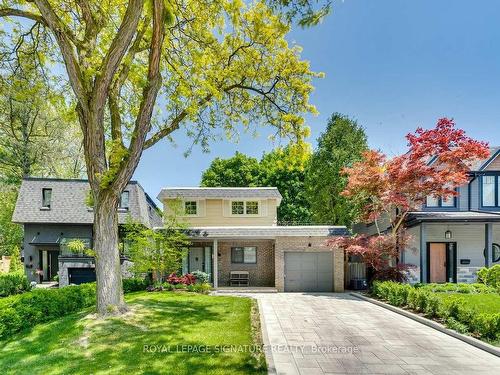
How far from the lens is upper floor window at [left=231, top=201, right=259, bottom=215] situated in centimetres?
1877

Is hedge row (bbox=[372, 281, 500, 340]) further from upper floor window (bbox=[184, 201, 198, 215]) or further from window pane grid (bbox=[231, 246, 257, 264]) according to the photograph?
upper floor window (bbox=[184, 201, 198, 215])

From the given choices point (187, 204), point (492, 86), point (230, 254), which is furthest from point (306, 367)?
point (492, 86)

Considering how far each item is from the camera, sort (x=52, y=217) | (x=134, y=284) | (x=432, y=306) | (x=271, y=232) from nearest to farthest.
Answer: (x=432, y=306) → (x=134, y=284) → (x=271, y=232) → (x=52, y=217)

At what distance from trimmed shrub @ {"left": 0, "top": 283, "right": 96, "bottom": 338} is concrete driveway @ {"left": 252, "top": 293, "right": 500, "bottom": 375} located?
6.07 meters

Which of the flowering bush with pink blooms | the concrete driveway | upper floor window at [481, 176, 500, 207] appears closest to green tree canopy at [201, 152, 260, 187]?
the flowering bush with pink blooms

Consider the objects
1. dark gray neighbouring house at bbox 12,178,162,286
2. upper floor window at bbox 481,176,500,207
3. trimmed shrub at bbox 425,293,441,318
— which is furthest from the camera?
dark gray neighbouring house at bbox 12,178,162,286

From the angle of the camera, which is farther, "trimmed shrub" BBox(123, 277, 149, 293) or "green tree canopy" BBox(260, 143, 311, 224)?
"green tree canopy" BBox(260, 143, 311, 224)

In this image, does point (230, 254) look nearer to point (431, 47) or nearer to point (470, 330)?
point (470, 330)

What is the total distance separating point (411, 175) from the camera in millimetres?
13508

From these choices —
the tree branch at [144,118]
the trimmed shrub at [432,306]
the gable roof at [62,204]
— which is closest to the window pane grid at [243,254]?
the gable roof at [62,204]

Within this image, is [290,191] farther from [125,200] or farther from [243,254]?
[125,200]

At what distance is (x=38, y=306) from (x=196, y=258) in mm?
9878

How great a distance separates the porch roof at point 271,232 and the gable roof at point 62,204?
5.74 meters

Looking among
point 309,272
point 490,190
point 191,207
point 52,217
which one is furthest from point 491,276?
point 52,217
